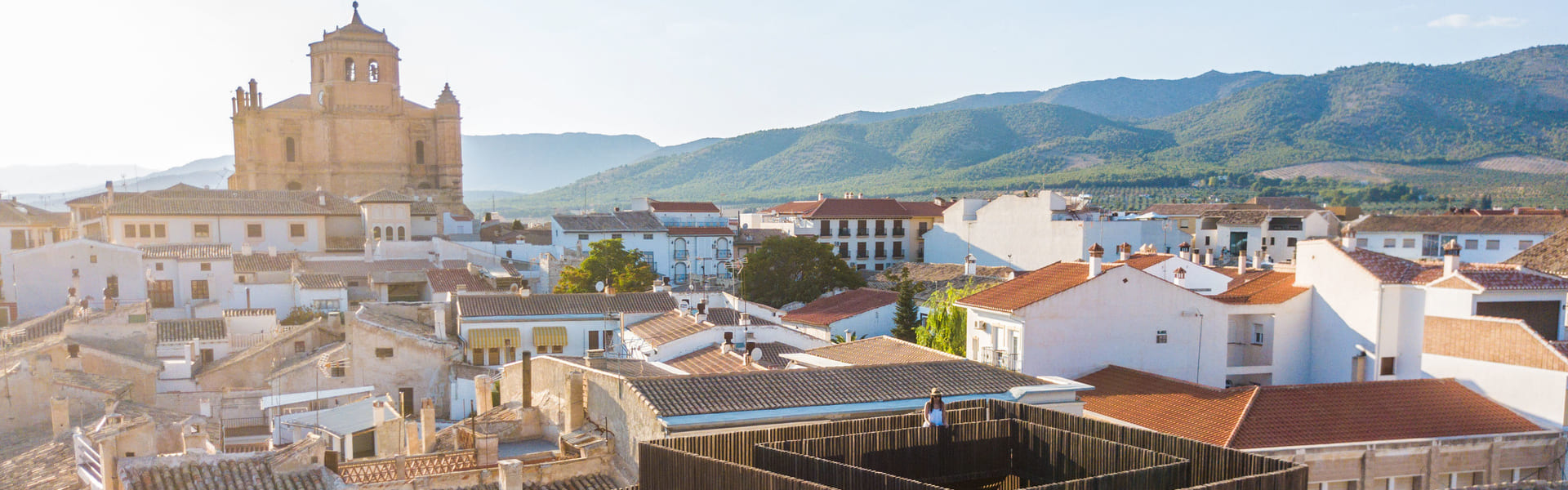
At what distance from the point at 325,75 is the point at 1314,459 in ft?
203

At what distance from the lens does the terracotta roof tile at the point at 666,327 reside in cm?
2297

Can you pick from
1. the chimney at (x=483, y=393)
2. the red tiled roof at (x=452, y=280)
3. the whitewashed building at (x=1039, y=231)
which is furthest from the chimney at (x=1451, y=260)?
the red tiled roof at (x=452, y=280)

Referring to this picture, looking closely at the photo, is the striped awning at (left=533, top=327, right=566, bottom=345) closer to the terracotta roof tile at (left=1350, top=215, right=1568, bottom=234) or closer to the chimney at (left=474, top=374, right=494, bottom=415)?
the chimney at (left=474, top=374, right=494, bottom=415)

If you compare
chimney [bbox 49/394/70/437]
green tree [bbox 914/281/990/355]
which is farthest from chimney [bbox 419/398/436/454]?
green tree [bbox 914/281/990/355]

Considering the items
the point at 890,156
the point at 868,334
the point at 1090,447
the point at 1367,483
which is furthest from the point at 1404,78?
the point at 1090,447

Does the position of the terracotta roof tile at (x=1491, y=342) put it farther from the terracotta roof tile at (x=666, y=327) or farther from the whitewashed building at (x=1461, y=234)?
the whitewashed building at (x=1461, y=234)

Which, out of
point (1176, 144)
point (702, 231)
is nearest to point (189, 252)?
point (702, 231)

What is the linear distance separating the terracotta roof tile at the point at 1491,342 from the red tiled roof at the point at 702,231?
135ft

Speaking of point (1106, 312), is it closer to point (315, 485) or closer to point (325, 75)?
point (315, 485)

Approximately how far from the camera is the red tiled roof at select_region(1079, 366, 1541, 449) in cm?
1659

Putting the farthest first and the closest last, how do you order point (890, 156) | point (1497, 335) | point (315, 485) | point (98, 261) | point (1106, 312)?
point (890, 156) → point (98, 261) → point (1106, 312) → point (1497, 335) → point (315, 485)

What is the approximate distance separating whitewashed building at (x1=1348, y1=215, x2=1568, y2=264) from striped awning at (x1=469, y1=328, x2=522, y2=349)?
128ft

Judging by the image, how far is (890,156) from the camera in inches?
6196

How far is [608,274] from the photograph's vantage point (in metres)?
39.2
